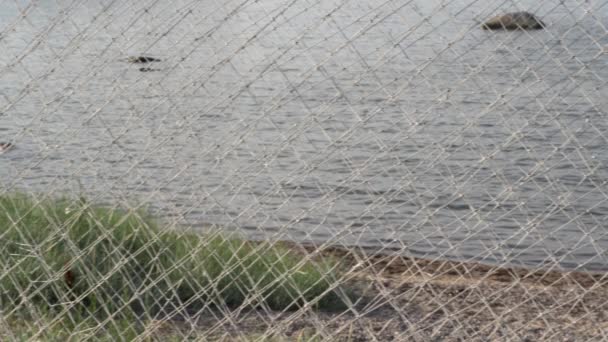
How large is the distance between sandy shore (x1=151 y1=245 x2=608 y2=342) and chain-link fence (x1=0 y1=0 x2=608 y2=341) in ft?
0.07

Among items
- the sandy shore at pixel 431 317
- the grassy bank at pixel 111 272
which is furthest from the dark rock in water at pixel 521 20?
the grassy bank at pixel 111 272

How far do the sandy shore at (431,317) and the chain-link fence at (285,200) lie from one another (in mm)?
21

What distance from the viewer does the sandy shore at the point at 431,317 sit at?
162 inches

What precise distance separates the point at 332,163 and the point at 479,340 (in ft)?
11.8

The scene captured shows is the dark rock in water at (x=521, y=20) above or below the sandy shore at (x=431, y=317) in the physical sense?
above

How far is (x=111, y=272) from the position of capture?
3.82m

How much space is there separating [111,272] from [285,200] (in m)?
1.34

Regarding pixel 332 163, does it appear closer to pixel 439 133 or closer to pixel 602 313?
pixel 439 133

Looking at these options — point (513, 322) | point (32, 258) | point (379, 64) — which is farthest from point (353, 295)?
point (379, 64)

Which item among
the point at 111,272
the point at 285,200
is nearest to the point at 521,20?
the point at 285,200

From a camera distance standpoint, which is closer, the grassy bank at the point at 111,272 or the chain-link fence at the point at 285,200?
the chain-link fence at the point at 285,200

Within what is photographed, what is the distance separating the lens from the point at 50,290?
4715mm

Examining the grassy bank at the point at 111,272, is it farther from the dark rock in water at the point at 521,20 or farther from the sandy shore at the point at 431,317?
the dark rock in water at the point at 521,20

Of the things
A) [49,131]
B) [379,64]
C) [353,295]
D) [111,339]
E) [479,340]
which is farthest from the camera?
[49,131]
